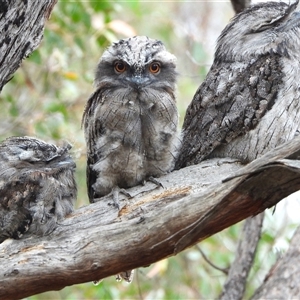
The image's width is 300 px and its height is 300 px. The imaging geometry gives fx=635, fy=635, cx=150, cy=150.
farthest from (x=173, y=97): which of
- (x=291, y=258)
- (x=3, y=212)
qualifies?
(x=291, y=258)

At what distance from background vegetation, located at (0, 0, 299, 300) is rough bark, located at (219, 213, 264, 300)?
0.15m

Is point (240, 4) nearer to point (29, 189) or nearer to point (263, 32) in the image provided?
point (263, 32)

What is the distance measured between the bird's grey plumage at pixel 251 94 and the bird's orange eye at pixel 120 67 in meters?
0.47

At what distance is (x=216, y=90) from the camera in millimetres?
3117

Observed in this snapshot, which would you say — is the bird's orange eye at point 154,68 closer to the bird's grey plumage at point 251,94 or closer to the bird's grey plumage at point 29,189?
the bird's grey plumage at point 251,94

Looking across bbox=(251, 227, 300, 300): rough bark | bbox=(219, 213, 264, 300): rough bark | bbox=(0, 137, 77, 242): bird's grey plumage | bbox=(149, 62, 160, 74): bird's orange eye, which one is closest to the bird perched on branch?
bbox=(149, 62, 160, 74): bird's orange eye

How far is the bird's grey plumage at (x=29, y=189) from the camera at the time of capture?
2.63 meters

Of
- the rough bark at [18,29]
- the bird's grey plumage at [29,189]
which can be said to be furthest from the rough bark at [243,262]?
the rough bark at [18,29]

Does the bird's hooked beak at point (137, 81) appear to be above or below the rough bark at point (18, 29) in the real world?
below

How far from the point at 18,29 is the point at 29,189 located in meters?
0.66

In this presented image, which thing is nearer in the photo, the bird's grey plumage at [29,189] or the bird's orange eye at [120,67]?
the bird's grey plumage at [29,189]

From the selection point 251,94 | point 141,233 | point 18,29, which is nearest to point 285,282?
point 141,233

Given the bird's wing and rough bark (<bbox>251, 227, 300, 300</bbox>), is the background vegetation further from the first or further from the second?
rough bark (<bbox>251, 227, 300, 300</bbox>)

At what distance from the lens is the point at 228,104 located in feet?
10.0
